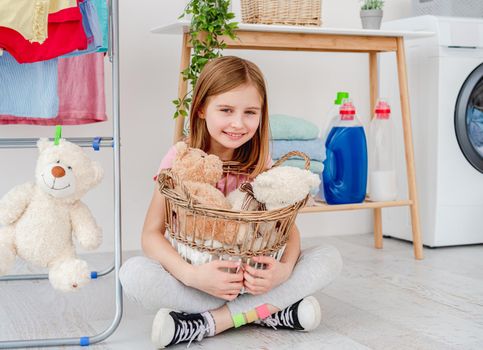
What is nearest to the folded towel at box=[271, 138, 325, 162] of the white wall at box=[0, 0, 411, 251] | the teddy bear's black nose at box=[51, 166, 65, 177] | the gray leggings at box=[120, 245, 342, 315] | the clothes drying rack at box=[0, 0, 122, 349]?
the white wall at box=[0, 0, 411, 251]

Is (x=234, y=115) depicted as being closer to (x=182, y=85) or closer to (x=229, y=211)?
(x=229, y=211)

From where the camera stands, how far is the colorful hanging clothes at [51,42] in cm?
143

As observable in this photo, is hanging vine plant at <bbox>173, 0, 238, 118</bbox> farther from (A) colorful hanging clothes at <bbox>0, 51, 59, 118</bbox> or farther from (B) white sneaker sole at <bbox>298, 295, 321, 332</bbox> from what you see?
(B) white sneaker sole at <bbox>298, 295, 321, 332</bbox>

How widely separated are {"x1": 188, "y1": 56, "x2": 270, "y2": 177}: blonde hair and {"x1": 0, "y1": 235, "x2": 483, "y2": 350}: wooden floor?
38 cm

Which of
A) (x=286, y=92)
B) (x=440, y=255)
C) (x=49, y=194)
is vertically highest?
(x=286, y=92)

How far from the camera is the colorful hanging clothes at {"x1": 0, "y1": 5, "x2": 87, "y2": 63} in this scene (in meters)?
1.43

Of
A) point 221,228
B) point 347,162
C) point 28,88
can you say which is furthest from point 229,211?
point 347,162

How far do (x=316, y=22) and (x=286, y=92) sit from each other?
0.53 metres

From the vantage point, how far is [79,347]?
138cm

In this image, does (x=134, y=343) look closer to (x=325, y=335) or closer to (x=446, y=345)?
(x=325, y=335)

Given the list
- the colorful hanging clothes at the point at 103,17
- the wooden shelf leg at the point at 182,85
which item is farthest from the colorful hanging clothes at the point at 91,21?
the wooden shelf leg at the point at 182,85

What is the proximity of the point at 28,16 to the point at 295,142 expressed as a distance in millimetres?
1039

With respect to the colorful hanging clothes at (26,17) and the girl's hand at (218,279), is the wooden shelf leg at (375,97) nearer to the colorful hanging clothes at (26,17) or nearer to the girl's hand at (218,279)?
the girl's hand at (218,279)

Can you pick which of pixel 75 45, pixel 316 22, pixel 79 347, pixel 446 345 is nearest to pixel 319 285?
pixel 446 345
